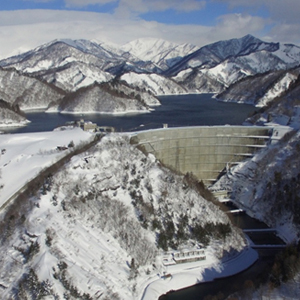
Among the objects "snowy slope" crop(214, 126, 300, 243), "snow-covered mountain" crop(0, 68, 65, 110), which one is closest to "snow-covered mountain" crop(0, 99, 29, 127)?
"snow-covered mountain" crop(0, 68, 65, 110)

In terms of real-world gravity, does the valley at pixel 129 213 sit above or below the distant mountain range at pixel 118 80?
above

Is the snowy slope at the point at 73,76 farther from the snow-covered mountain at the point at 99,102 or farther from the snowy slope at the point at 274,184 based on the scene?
the snowy slope at the point at 274,184

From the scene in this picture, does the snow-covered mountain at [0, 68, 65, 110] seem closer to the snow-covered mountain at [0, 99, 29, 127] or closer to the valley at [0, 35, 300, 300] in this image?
the snow-covered mountain at [0, 99, 29, 127]

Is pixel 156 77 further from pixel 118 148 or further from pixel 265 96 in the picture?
pixel 118 148

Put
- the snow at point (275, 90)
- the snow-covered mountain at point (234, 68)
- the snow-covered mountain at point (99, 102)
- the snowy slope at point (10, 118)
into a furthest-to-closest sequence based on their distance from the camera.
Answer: the snow-covered mountain at point (234, 68)
the snow at point (275, 90)
the snow-covered mountain at point (99, 102)
the snowy slope at point (10, 118)

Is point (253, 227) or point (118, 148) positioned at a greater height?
point (118, 148)

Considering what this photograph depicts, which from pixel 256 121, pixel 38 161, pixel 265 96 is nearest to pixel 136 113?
pixel 265 96

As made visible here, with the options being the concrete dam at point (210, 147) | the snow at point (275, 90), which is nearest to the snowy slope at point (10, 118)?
the concrete dam at point (210, 147)
